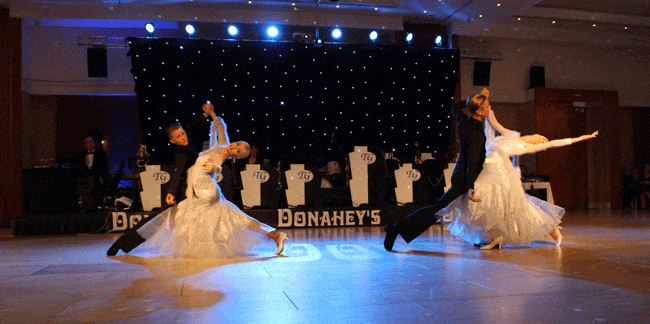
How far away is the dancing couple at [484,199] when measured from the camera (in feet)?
12.8

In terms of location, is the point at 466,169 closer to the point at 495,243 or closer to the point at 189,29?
the point at 495,243

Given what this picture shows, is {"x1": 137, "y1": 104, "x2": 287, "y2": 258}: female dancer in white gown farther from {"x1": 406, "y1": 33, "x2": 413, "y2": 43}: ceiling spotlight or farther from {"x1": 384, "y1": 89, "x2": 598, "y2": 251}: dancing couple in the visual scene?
{"x1": 406, "y1": 33, "x2": 413, "y2": 43}: ceiling spotlight

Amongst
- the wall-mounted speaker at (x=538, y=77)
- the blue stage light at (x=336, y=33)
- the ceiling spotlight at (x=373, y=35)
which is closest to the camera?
the blue stage light at (x=336, y=33)

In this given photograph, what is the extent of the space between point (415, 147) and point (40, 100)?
25.1ft

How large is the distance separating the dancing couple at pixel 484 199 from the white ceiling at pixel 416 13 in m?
5.30

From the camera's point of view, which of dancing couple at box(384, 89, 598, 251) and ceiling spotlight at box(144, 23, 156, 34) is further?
ceiling spotlight at box(144, 23, 156, 34)

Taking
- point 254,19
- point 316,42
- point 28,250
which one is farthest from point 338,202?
point 28,250

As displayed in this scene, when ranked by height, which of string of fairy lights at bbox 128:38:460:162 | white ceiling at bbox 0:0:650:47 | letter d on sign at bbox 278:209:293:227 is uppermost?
white ceiling at bbox 0:0:650:47

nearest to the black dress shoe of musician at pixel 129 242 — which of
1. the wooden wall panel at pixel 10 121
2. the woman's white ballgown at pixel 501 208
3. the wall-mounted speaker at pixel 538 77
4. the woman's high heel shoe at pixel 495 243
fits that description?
the woman's white ballgown at pixel 501 208

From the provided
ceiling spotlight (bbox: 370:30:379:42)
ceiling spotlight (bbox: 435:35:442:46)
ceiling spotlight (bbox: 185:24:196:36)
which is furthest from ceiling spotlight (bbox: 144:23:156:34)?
ceiling spotlight (bbox: 435:35:442:46)

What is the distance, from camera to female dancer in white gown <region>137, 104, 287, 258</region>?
12.5 ft

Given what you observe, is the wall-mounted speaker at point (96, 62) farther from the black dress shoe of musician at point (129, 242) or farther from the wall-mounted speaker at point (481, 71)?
the wall-mounted speaker at point (481, 71)

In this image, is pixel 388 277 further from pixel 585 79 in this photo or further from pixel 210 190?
pixel 585 79

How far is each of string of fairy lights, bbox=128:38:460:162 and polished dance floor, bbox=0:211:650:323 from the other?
4.65m
